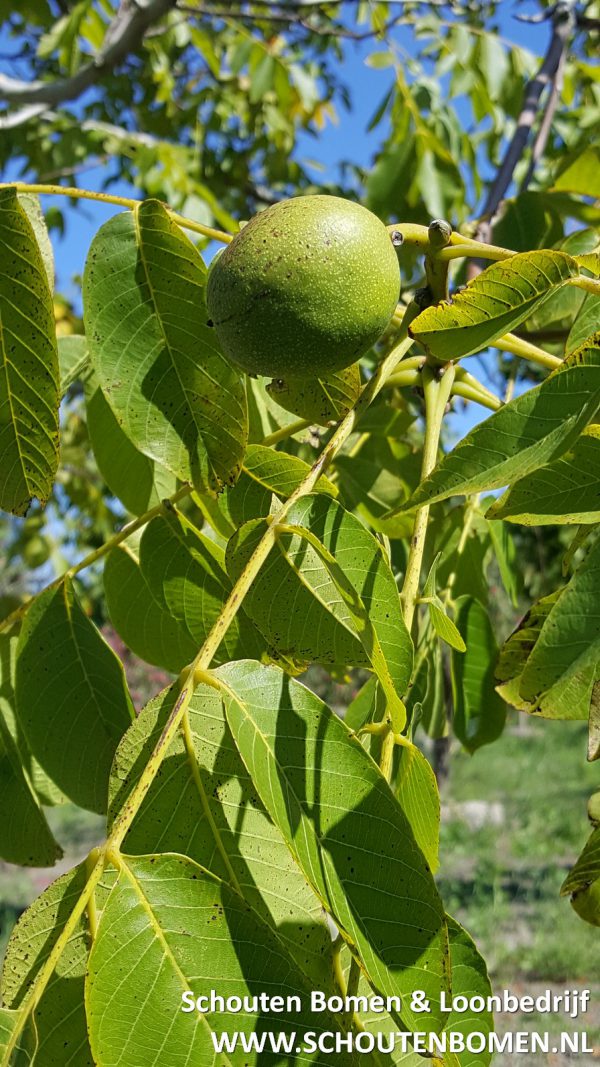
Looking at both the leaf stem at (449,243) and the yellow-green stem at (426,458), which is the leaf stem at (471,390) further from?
the leaf stem at (449,243)

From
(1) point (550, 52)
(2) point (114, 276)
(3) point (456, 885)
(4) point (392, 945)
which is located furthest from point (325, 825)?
(3) point (456, 885)

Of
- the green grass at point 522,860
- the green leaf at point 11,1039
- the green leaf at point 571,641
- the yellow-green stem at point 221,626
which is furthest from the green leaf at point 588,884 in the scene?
the green grass at point 522,860

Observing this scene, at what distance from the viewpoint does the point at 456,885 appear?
23.4ft

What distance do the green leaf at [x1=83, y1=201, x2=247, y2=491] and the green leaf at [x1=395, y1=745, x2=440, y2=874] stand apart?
16.0 inches

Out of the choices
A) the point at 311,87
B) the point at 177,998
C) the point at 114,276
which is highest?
the point at 311,87

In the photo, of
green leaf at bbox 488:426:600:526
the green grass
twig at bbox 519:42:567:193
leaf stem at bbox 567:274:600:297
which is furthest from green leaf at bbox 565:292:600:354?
the green grass

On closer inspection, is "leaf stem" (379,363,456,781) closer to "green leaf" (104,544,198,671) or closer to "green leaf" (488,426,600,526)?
"green leaf" (488,426,600,526)

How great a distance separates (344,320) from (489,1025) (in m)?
0.76

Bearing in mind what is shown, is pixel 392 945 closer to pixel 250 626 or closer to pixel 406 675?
pixel 406 675

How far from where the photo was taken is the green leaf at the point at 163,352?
1.11 metres

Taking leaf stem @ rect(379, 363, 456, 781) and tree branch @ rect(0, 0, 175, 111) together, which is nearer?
leaf stem @ rect(379, 363, 456, 781)

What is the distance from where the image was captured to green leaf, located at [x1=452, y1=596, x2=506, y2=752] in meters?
1.54

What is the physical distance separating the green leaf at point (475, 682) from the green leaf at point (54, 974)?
0.87m

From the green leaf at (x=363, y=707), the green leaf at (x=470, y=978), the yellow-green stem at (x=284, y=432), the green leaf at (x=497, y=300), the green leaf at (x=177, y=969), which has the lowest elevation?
the green leaf at (x=470, y=978)
